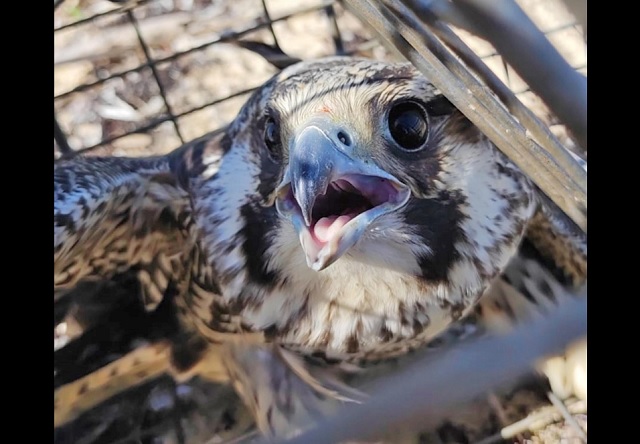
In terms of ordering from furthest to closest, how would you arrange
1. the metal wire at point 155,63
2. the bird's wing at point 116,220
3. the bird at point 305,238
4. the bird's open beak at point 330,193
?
the metal wire at point 155,63
the bird's wing at point 116,220
the bird at point 305,238
the bird's open beak at point 330,193

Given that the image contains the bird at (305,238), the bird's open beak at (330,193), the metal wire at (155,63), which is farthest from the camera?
the metal wire at (155,63)

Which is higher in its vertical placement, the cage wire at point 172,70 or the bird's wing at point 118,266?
the cage wire at point 172,70

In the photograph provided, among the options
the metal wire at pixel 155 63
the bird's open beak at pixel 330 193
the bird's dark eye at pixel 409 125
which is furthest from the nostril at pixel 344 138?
the metal wire at pixel 155 63

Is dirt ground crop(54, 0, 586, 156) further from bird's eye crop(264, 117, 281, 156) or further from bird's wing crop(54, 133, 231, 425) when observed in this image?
bird's eye crop(264, 117, 281, 156)

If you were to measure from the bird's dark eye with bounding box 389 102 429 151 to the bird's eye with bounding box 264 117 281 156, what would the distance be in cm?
23

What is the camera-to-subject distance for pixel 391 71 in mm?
1370

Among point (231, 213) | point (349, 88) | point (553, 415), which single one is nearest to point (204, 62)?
point (231, 213)

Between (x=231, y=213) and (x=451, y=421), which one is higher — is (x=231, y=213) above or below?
above

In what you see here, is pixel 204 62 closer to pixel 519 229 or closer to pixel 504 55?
pixel 519 229

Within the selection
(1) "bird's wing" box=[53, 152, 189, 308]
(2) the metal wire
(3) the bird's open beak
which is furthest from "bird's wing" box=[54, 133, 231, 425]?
(3) the bird's open beak

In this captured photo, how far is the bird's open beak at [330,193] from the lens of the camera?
1.15 metres

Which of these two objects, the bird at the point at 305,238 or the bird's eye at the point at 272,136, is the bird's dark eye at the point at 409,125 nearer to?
the bird at the point at 305,238

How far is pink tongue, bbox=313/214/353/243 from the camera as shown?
1.20 m
